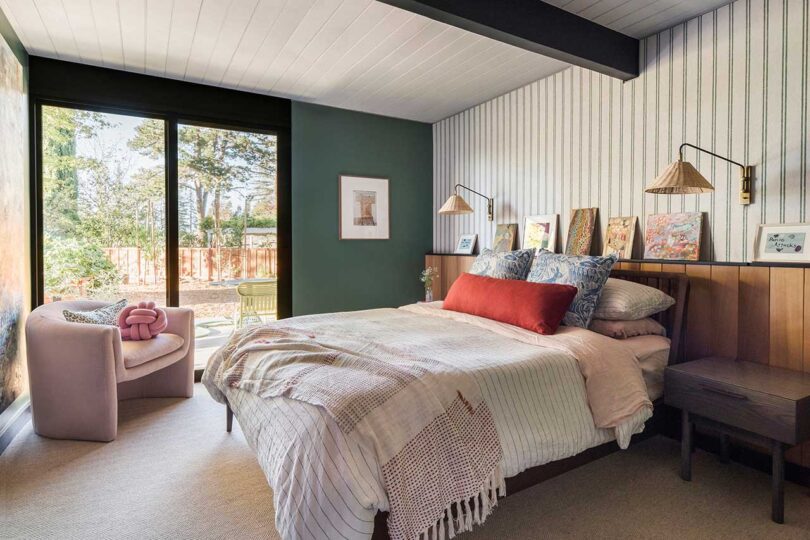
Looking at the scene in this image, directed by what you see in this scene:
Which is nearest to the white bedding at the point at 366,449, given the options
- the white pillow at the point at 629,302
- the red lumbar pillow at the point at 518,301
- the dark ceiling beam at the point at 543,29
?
the red lumbar pillow at the point at 518,301

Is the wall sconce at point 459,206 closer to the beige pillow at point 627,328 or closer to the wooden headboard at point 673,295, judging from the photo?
the wooden headboard at point 673,295

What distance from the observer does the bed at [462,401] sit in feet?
4.56

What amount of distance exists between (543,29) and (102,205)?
3537 mm

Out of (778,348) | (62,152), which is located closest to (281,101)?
(62,152)

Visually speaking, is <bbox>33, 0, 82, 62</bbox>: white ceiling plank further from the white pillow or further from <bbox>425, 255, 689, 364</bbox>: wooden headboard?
<bbox>425, 255, 689, 364</bbox>: wooden headboard

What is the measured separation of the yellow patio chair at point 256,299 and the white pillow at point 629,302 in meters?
2.95

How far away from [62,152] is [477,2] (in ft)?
10.9

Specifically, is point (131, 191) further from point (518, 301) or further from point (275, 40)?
point (518, 301)

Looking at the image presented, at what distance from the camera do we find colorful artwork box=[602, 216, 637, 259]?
3.12m

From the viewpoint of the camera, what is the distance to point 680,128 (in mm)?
2842

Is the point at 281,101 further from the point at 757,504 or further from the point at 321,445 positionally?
the point at 757,504

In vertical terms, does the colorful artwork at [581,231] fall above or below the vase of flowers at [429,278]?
above

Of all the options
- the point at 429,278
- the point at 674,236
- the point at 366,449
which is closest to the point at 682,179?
the point at 674,236

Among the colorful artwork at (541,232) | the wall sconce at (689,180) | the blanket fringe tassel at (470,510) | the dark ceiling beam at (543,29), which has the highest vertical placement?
the dark ceiling beam at (543,29)
